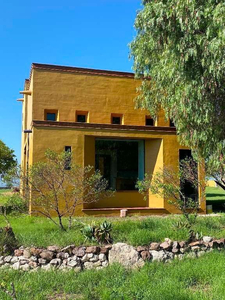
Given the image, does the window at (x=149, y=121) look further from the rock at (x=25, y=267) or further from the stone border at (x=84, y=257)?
the rock at (x=25, y=267)

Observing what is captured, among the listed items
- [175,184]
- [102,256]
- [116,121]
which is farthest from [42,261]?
[116,121]

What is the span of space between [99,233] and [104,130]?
7.56 metres

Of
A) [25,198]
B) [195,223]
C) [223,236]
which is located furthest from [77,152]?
[223,236]

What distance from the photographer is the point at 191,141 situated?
11.6 metres

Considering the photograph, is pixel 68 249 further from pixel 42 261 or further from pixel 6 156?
pixel 6 156

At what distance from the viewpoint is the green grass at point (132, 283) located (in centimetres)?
509

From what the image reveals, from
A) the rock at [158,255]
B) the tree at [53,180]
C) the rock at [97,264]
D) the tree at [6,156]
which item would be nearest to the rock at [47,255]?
the rock at [97,264]

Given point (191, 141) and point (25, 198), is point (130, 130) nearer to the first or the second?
point (191, 141)

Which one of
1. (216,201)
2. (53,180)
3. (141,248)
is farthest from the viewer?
(216,201)

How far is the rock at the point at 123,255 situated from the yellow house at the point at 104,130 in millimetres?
6892

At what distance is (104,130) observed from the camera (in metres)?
14.7

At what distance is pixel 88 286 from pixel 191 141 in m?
7.37

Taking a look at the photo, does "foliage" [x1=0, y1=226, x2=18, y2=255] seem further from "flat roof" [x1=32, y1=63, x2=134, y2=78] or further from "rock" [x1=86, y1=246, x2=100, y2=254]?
"flat roof" [x1=32, y1=63, x2=134, y2=78]

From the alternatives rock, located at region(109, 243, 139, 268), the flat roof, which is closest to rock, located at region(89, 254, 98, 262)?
rock, located at region(109, 243, 139, 268)
